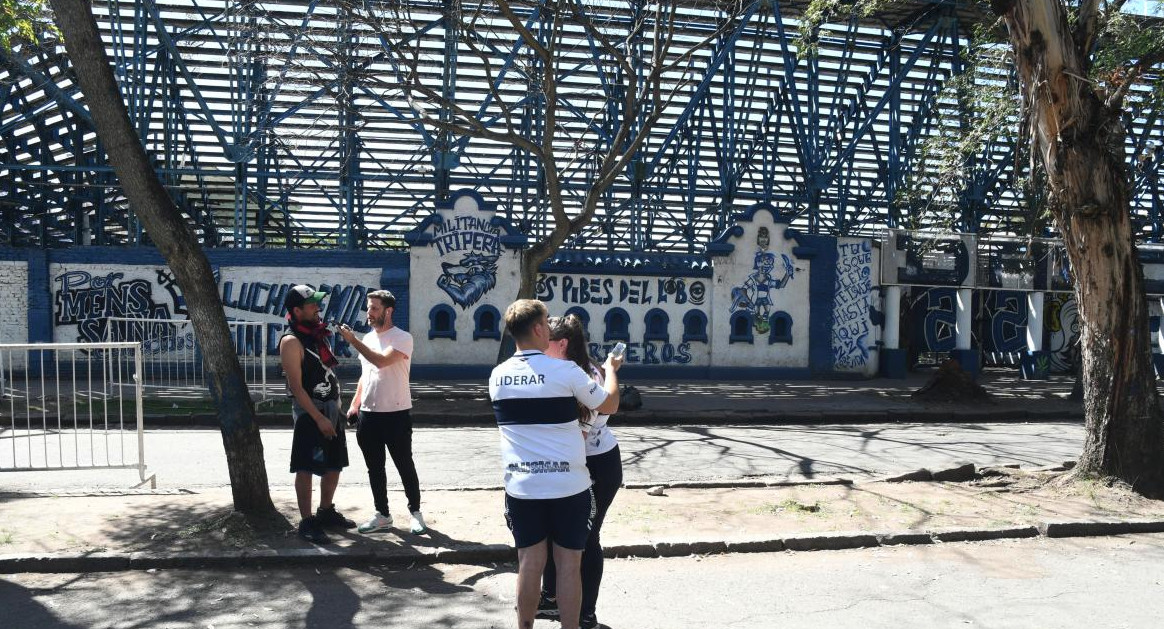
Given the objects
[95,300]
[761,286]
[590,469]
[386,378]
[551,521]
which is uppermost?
[761,286]

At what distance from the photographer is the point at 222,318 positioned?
20.5 feet

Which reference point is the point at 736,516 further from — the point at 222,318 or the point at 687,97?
the point at 687,97

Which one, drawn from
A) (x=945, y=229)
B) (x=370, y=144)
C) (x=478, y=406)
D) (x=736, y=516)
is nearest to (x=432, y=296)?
(x=478, y=406)

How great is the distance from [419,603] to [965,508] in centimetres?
434

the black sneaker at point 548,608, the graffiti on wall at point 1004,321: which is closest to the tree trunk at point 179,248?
the black sneaker at point 548,608

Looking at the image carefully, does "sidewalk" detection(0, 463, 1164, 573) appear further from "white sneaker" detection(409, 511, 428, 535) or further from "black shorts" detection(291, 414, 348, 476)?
"black shorts" detection(291, 414, 348, 476)

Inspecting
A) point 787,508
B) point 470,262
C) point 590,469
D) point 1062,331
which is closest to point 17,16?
point 470,262

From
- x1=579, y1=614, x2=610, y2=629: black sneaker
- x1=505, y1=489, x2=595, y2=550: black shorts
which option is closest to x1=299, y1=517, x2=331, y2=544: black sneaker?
x1=579, y1=614, x2=610, y2=629: black sneaker

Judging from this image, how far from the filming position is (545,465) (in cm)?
391

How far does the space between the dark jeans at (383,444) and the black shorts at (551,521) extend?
7.47 feet

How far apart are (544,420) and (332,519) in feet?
9.60

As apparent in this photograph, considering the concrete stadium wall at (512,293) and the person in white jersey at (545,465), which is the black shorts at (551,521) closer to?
the person in white jersey at (545,465)

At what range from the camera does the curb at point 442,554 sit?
555 cm

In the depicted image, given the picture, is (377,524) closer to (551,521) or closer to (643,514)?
(643,514)
